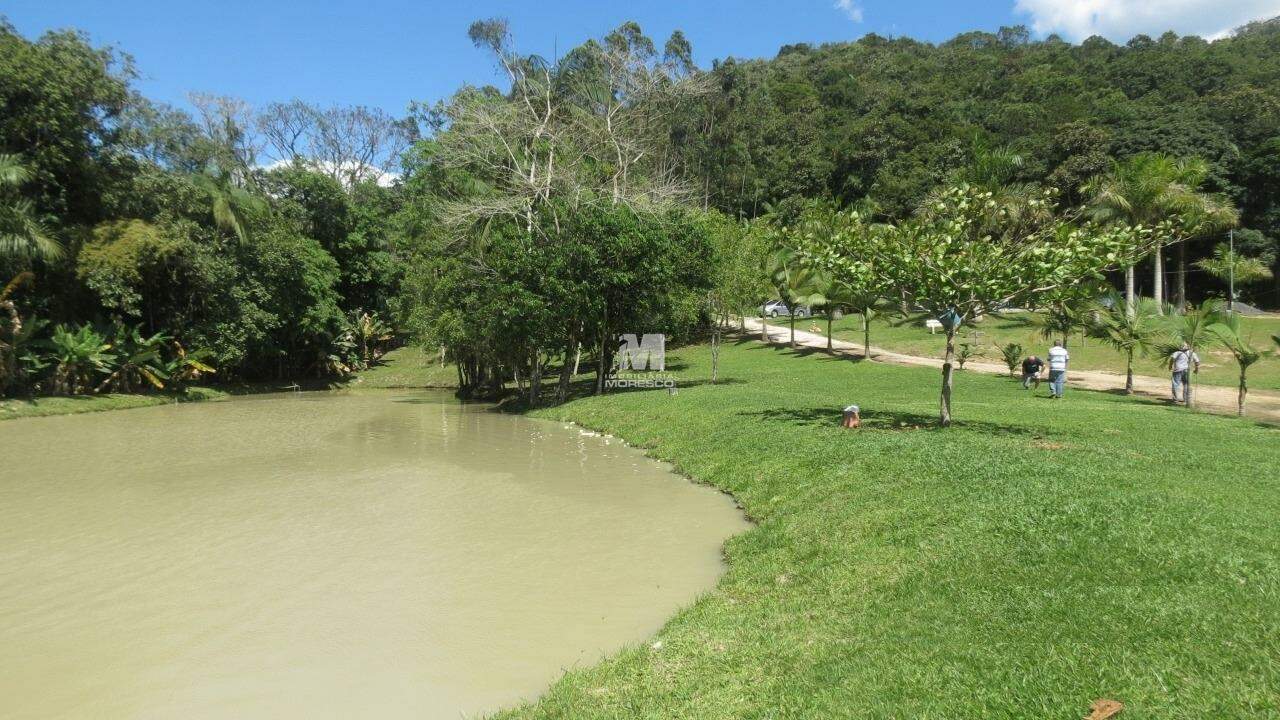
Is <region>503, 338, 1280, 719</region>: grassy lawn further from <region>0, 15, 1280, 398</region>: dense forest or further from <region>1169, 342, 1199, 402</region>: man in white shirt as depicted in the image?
<region>0, 15, 1280, 398</region>: dense forest

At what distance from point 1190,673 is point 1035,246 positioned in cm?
919

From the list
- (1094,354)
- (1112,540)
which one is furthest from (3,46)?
(1094,354)

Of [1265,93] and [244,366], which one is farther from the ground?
[1265,93]

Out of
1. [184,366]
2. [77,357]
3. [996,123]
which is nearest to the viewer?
[77,357]

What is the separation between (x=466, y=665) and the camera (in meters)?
7.13

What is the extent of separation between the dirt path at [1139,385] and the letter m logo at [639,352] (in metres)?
9.33

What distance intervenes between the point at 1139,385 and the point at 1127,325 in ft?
11.9

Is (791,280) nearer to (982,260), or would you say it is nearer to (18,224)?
(982,260)

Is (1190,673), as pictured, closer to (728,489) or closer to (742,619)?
(742,619)

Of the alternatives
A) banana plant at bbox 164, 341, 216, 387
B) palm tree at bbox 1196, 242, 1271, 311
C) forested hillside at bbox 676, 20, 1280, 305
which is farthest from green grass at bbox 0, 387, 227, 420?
palm tree at bbox 1196, 242, 1271, 311

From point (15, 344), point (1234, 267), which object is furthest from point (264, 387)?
point (1234, 267)

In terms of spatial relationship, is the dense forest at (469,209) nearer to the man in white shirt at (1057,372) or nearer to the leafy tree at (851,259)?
the man in white shirt at (1057,372)

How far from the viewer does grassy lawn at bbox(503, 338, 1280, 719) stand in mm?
5023

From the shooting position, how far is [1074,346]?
34406mm
